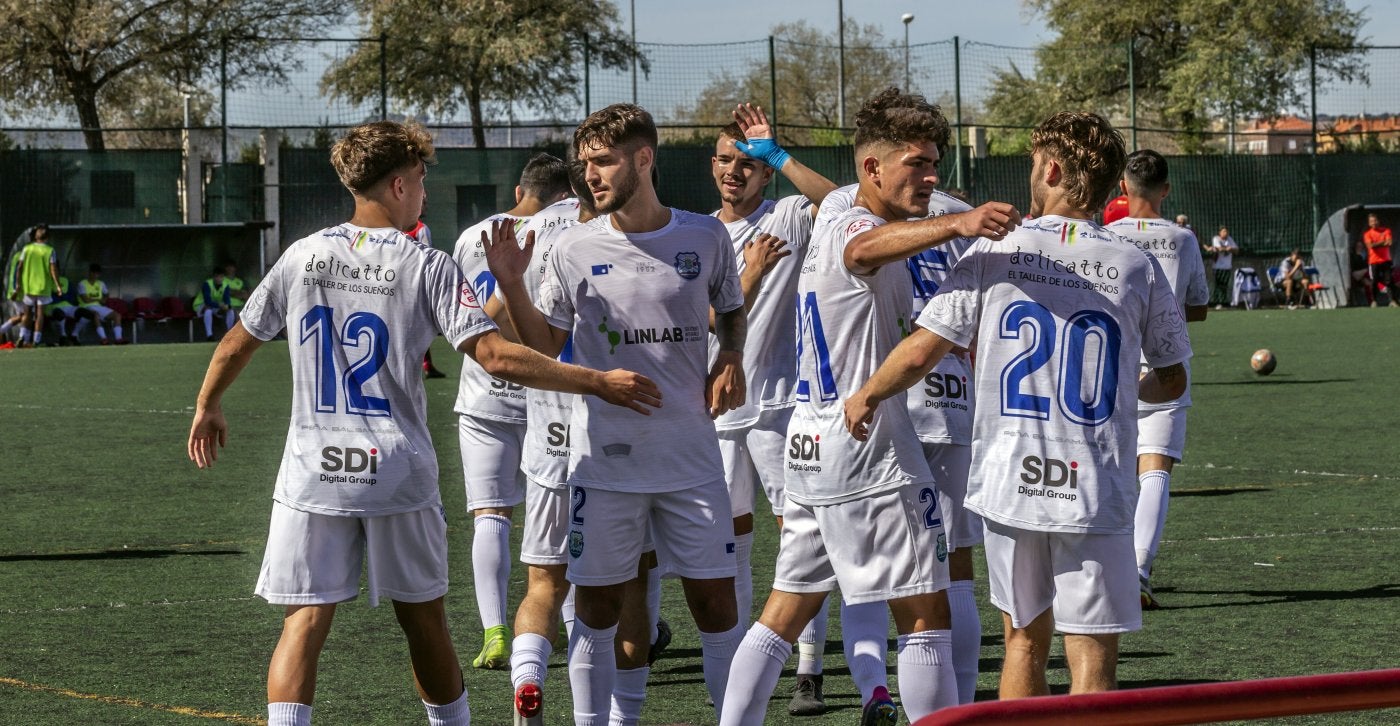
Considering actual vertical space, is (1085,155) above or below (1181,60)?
below

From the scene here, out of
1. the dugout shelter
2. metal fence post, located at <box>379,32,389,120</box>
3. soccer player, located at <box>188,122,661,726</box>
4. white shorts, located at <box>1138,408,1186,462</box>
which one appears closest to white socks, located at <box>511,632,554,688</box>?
soccer player, located at <box>188,122,661,726</box>

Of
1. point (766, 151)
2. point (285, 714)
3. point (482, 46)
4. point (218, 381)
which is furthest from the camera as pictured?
point (482, 46)

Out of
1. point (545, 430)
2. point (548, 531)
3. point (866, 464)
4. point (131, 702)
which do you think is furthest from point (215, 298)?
point (866, 464)

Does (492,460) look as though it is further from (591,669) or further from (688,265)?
(688,265)

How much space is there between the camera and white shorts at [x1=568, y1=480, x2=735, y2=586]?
204 inches

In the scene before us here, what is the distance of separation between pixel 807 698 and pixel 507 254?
2.02 metres

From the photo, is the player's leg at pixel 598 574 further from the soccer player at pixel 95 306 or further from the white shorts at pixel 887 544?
the soccer player at pixel 95 306

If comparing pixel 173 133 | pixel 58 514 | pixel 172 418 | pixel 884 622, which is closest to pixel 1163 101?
pixel 173 133

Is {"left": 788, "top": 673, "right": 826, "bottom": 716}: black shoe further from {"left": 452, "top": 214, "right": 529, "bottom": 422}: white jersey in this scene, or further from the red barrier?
the red barrier

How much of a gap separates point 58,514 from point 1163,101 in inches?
2166

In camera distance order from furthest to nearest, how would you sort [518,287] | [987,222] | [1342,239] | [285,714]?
[1342,239]
[518,287]
[285,714]
[987,222]

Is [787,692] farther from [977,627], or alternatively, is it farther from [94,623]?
[94,623]

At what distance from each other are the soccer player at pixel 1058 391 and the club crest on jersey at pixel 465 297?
3.62ft

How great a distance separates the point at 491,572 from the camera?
6750 mm
